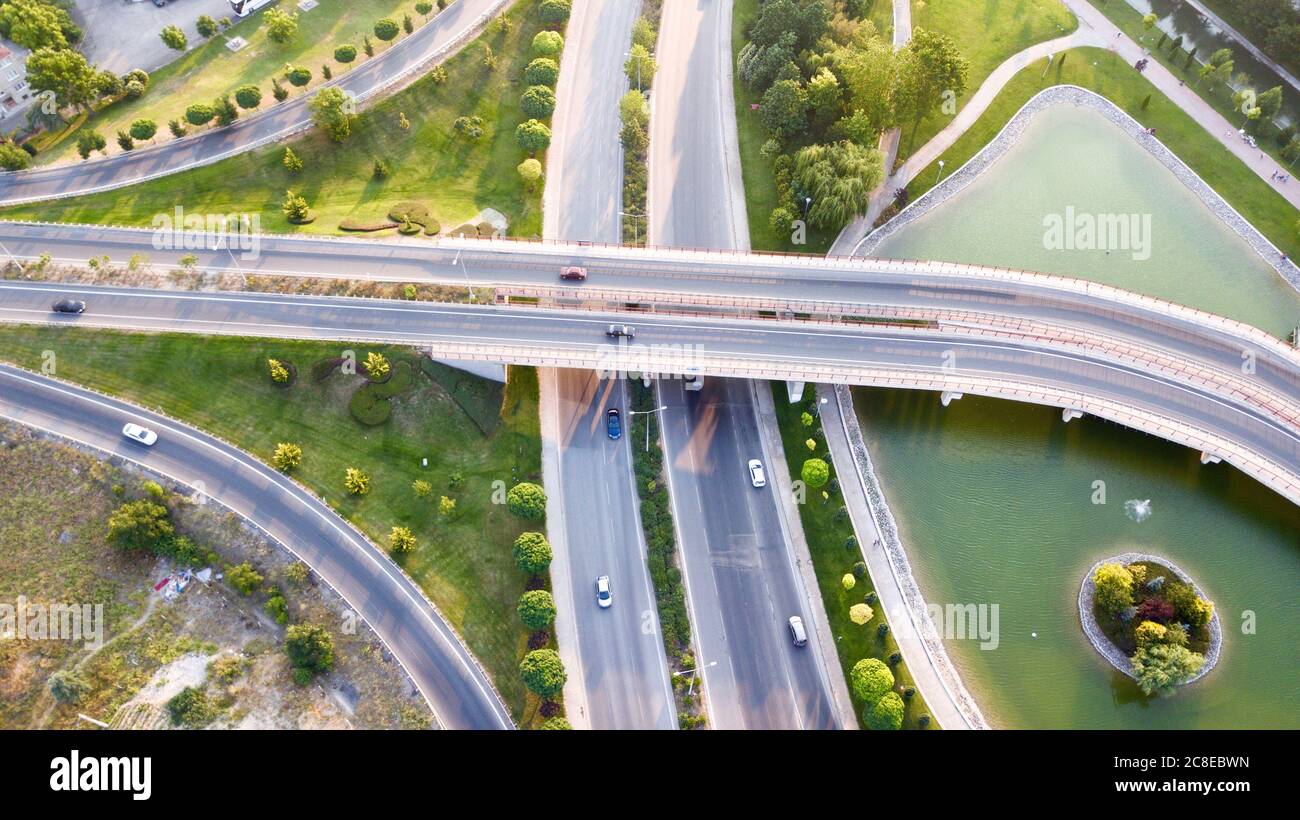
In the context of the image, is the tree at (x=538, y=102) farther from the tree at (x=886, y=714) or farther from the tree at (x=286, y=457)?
the tree at (x=886, y=714)

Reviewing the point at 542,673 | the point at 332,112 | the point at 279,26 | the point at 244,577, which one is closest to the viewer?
the point at 542,673

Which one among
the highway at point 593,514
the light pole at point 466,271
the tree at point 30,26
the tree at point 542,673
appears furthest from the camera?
the tree at point 30,26

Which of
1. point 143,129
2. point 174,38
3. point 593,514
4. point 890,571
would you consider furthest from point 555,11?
point 890,571

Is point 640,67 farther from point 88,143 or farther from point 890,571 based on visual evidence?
point 890,571

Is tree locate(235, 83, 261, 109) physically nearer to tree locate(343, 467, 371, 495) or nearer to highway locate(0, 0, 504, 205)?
highway locate(0, 0, 504, 205)

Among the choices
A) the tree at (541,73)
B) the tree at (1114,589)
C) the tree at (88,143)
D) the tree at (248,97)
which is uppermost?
the tree at (541,73)

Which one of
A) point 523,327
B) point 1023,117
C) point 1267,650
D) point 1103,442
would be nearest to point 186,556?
point 523,327

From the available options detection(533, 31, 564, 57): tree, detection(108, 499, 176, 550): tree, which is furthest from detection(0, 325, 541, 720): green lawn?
detection(533, 31, 564, 57): tree

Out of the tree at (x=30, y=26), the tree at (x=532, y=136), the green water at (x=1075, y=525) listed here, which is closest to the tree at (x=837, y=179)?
the green water at (x=1075, y=525)

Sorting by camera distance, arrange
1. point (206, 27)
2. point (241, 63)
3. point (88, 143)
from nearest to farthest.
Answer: point (88, 143)
point (241, 63)
point (206, 27)
